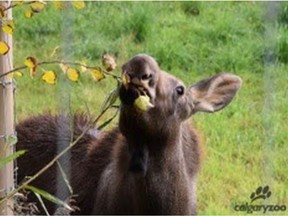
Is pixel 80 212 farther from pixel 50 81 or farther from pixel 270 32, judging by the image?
pixel 270 32

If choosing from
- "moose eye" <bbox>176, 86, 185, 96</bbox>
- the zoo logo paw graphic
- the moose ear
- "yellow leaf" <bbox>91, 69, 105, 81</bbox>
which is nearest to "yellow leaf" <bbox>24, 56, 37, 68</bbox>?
"yellow leaf" <bbox>91, 69, 105, 81</bbox>

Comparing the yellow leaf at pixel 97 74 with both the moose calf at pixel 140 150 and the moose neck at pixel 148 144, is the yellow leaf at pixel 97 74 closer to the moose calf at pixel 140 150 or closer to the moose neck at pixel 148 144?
the moose calf at pixel 140 150

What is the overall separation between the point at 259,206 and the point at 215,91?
0.47 meters

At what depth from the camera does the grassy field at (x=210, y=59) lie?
4328 mm

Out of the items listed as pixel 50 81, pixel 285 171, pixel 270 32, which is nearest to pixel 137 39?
pixel 270 32

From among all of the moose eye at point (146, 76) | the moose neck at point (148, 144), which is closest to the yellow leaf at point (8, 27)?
the moose eye at point (146, 76)

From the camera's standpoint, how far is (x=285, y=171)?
4262 millimetres

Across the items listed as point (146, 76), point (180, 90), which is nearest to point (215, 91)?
point (180, 90)

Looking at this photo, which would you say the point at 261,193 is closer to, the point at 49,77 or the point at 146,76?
the point at 146,76

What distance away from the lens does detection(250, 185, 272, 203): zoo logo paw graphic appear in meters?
4.04

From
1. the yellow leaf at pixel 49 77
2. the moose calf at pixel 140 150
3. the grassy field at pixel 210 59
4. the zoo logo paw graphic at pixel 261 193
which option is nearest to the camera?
the yellow leaf at pixel 49 77

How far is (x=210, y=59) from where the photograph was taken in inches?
204

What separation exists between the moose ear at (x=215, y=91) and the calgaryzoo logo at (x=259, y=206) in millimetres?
401

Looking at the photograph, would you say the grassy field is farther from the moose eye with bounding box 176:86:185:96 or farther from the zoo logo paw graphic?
the moose eye with bounding box 176:86:185:96
